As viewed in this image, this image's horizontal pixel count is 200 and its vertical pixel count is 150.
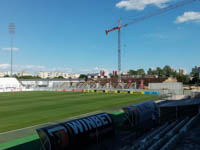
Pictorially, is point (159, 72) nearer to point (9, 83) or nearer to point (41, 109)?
point (9, 83)

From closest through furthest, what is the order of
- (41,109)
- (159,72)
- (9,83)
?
(41,109), (9,83), (159,72)

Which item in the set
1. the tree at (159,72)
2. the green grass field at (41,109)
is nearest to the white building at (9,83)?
the green grass field at (41,109)

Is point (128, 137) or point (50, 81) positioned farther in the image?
point (50, 81)

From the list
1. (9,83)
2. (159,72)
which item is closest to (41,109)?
(9,83)

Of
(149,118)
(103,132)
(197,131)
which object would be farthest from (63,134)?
(197,131)

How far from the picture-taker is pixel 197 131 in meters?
12.1

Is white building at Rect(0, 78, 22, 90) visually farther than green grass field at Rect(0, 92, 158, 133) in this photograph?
Yes

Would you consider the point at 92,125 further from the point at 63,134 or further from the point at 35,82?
the point at 35,82

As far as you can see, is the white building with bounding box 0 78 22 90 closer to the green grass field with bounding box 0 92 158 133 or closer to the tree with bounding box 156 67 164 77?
the green grass field with bounding box 0 92 158 133

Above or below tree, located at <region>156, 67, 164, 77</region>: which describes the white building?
below

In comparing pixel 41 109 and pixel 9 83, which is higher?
pixel 9 83

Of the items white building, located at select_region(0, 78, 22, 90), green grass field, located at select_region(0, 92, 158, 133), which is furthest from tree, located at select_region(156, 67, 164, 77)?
green grass field, located at select_region(0, 92, 158, 133)

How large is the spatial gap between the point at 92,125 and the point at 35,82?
11126 cm

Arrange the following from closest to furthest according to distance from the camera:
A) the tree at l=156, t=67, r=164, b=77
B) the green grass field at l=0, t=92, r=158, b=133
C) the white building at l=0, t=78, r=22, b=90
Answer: the green grass field at l=0, t=92, r=158, b=133
the white building at l=0, t=78, r=22, b=90
the tree at l=156, t=67, r=164, b=77
